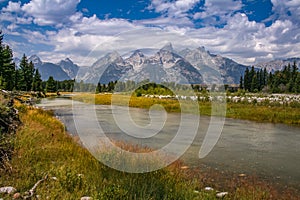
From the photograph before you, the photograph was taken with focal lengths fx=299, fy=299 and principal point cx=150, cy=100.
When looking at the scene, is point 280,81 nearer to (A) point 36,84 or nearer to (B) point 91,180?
(A) point 36,84

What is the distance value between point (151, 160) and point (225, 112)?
852 inches

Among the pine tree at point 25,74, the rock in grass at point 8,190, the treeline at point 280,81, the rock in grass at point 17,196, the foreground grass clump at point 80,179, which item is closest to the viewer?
the rock in grass at point 17,196

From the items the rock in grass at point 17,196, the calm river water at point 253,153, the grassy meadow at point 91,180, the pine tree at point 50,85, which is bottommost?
the calm river water at point 253,153

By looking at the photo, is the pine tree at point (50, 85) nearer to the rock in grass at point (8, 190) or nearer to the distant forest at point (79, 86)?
the distant forest at point (79, 86)

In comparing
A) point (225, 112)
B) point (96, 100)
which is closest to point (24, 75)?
point (96, 100)

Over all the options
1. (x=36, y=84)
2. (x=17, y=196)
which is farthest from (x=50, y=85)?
(x=17, y=196)

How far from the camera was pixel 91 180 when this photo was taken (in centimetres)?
633

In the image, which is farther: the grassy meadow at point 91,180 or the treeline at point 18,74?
the treeline at point 18,74

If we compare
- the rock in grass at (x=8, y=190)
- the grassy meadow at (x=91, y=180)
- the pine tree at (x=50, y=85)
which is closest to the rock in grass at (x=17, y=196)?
the grassy meadow at (x=91, y=180)

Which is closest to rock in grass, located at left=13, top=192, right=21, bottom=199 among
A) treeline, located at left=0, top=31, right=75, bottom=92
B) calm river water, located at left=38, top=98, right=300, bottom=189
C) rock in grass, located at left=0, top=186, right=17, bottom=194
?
rock in grass, located at left=0, top=186, right=17, bottom=194

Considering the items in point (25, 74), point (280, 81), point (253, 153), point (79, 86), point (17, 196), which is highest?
point (25, 74)

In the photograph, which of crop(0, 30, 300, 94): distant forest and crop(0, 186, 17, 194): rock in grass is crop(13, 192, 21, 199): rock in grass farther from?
crop(0, 30, 300, 94): distant forest

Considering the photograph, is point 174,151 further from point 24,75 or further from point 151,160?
point 24,75

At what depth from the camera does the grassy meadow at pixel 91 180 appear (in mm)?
5461
